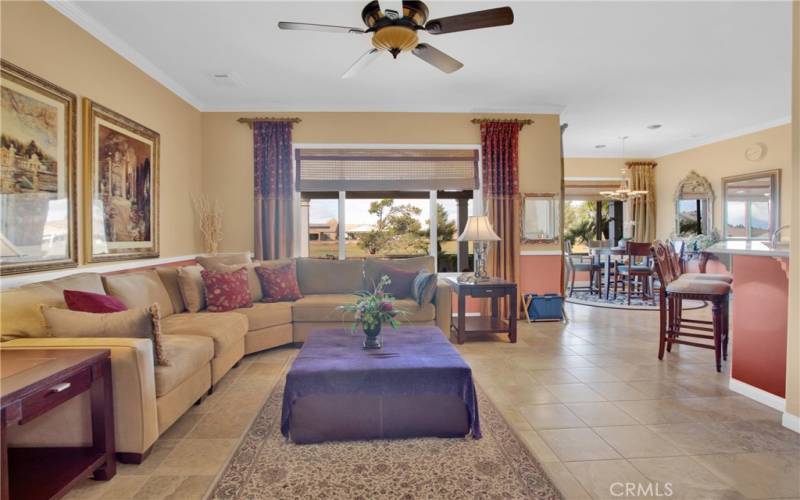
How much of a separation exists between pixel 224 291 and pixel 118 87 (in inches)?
81.9

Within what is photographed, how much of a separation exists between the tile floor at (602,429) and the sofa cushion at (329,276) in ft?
3.01

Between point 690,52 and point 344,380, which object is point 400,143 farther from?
point 344,380

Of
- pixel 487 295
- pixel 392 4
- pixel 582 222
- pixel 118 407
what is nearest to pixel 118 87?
pixel 392 4

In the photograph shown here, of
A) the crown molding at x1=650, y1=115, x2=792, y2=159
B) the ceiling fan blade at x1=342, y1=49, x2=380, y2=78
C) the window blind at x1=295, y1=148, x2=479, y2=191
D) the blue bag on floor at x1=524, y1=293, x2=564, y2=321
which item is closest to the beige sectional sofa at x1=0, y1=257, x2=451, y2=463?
the window blind at x1=295, y1=148, x2=479, y2=191

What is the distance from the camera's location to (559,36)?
11.8 ft

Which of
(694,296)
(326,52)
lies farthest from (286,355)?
(694,296)

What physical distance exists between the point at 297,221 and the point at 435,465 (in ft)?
13.4

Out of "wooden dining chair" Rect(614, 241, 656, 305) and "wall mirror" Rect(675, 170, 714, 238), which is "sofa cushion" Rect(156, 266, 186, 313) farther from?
"wall mirror" Rect(675, 170, 714, 238)

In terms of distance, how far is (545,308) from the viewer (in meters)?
5.43

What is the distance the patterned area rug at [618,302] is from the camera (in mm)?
6350

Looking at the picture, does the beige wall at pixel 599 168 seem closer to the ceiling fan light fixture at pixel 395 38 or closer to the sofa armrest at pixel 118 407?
the ceiling fan light fixture at pixel 395 38

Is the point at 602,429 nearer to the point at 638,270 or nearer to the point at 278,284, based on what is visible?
the point at 278,284

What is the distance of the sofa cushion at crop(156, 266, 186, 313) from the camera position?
12.2ft

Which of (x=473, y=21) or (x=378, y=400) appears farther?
(x=473, y=21)
